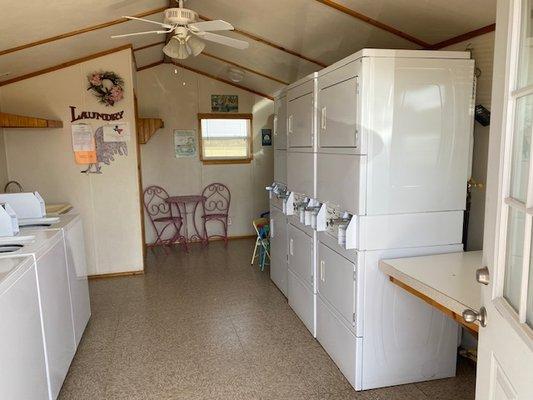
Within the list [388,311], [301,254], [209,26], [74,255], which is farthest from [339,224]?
[74,255]

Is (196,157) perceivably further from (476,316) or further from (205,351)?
(476,316)

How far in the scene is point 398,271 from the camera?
2059 millimetres

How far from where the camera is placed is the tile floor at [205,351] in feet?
7.84

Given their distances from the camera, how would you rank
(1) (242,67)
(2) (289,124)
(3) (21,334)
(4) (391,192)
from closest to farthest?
(3) (21,334) < (4) (391,192) < (2) (289,124) < (1) (242,67)

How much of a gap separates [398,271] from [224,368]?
4.58 ft

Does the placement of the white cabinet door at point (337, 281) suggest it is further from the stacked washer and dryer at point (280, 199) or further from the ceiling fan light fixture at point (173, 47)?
the ceiling fan light fixture at point (173, 47)

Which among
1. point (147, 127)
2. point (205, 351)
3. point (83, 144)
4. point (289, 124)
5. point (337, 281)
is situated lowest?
point (205, 351)

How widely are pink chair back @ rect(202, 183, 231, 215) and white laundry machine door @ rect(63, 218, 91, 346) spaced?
304 cm

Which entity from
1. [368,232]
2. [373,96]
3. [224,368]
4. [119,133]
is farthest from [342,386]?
[119,133]

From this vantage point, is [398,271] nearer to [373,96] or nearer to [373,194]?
[373,194]

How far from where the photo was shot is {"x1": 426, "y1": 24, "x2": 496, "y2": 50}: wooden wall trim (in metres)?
2.37

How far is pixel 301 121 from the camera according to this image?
10.1 ft

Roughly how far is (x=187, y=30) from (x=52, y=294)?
195cm

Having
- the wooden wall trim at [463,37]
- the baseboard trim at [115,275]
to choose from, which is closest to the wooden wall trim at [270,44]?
the wooden wall trim at [463,37]
